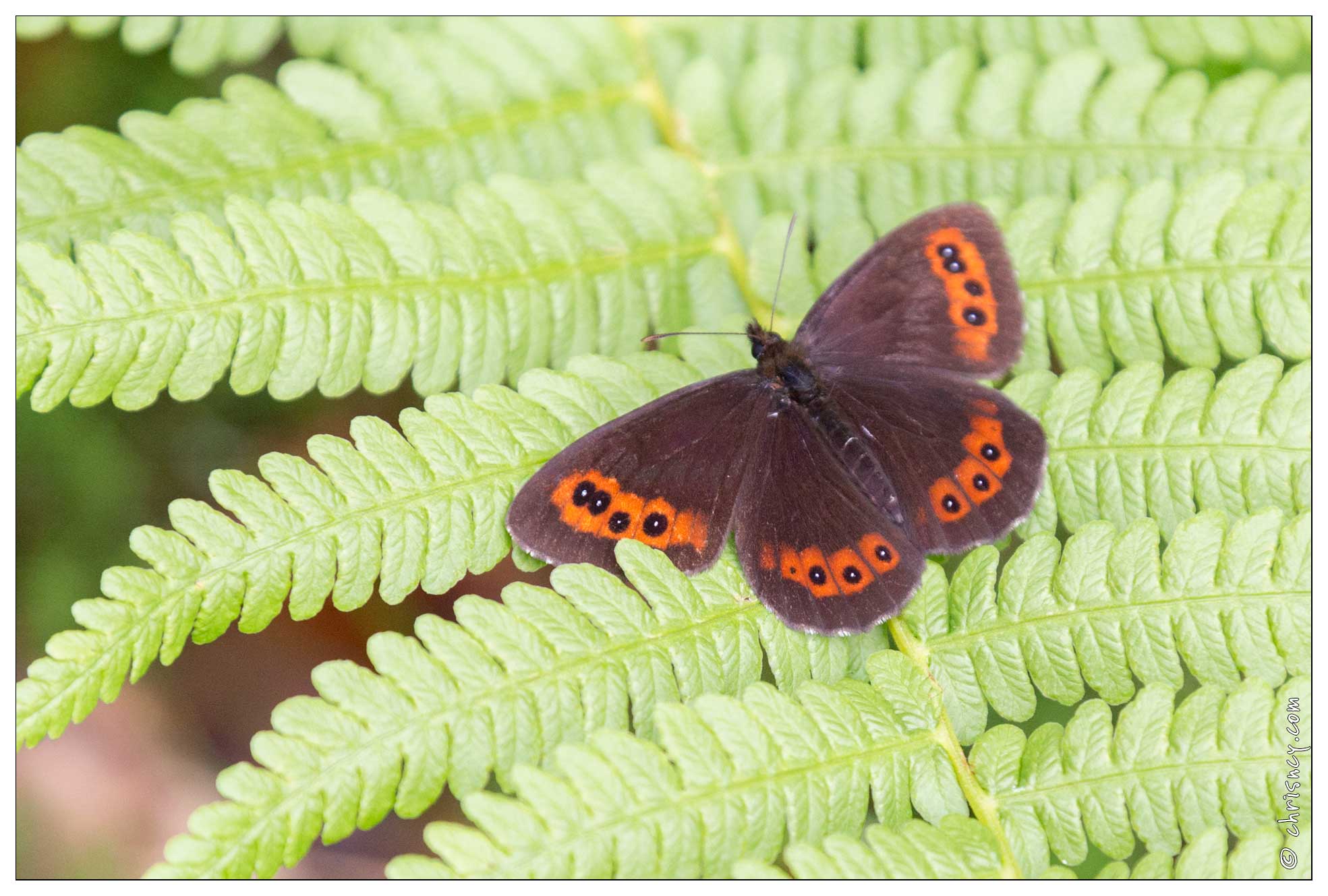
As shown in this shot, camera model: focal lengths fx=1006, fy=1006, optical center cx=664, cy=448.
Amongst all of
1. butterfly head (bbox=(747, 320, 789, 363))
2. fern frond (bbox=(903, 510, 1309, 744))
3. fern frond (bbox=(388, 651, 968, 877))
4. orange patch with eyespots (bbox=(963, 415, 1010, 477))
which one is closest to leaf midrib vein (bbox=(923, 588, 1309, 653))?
fern frond (bbox=(903, 510, 1309, 744))

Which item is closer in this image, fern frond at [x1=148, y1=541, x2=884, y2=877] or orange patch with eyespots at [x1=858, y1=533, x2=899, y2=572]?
fern frond at [x1=148, y1=541, x2=884, y2=877]

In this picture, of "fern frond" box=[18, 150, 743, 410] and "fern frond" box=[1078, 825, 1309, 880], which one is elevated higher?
"fern frond" box=[18, 150, 743, 410]

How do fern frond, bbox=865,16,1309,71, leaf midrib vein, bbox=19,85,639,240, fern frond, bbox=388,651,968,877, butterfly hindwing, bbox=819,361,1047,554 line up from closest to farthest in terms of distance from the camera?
fern frond, bbox=388,651,968,877 < butterfly hindwing, bbox=819,361,1047,554 < leaf midrib vein, bbox=19,85,639,240 < fern frond, bbox=865,16,1309,71

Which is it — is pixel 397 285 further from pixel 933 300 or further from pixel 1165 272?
pixel 1165 272

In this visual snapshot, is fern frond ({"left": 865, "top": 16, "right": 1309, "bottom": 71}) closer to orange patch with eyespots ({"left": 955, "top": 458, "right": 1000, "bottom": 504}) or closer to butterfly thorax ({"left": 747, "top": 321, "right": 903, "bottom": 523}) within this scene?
butterfly thorax ({"left": 747, "top": 321, "right": 903, "bottom": 523})

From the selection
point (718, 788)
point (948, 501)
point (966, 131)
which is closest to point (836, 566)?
point (948, 501)

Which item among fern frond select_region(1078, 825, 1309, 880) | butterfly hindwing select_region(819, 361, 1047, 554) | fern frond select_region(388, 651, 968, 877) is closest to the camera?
fern frond select_region(388, 651, 968, 877)

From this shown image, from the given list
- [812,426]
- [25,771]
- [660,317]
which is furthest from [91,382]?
[25,771]
